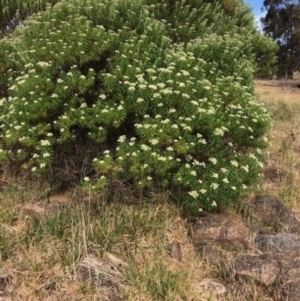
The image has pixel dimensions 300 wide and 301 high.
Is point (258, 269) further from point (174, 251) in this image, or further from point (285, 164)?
point (285, 164)

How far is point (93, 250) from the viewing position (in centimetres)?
368

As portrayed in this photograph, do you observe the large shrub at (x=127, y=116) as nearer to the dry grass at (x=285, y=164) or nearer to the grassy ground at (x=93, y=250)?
the grassy ground at (x=93, y=250)

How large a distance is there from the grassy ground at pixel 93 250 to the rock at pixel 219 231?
126 millimetres

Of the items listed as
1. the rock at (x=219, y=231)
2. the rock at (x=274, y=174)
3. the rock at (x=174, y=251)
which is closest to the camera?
the rock at (x=174, y=251)

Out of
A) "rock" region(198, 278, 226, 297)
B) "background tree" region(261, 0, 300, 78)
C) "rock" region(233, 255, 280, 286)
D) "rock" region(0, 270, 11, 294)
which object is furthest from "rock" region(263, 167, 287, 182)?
"background tree" region(261, 0, 300, 78)

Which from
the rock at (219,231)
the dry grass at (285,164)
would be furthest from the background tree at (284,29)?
the rock at (219,231)

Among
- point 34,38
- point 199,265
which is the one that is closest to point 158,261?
point 199,265

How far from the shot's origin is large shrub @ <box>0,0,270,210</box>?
14.1ft

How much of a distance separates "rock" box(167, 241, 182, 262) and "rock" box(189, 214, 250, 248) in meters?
0.23

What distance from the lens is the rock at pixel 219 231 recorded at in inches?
163

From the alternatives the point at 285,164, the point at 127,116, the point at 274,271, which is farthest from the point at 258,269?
the point at 285,164

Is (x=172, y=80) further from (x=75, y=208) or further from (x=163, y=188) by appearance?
(x=75, y=208)

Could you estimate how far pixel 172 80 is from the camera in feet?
15.2

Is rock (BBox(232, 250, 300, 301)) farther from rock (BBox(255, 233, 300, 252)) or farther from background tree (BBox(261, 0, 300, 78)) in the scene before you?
background tree (BBox(261, 0, 300, 78))
